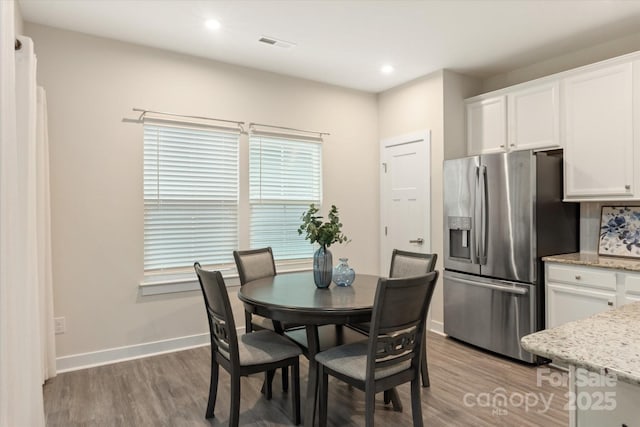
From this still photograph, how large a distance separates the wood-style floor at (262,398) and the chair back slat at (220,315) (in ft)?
1.68

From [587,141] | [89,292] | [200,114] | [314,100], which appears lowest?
[89,292]

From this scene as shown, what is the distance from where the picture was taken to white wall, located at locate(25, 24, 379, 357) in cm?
318

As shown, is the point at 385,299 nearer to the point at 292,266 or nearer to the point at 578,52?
the point at 292,266

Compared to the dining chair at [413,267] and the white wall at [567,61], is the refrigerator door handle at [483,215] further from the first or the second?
the white wall at [567,61]

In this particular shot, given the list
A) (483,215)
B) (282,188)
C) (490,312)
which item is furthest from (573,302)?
(282,188)

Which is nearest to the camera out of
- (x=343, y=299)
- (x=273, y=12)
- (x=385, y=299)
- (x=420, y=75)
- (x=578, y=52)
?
(x=385, y=299)

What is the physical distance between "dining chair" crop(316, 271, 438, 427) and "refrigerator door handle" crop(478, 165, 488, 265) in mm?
1694

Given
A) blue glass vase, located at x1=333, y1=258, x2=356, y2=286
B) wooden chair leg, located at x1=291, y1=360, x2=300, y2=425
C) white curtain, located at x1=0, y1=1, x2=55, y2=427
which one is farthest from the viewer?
blue glass vase, located at x1=333, y1=258, x2=356, y2=286

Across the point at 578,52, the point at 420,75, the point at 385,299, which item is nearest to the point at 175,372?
the point at 385,299

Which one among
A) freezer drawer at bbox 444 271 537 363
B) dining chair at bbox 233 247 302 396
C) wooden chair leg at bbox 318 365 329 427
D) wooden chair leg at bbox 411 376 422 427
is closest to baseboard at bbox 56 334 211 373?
dining chair at bbox 233 247 302 396

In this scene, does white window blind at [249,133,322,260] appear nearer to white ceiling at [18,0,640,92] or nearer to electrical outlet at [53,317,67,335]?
white ceiling at [18,0,640,92]

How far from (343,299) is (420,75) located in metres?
2.97

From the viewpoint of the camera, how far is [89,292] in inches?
129

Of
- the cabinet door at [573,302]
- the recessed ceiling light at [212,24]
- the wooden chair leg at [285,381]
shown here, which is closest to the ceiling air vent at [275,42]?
the recessed ceiling light at [212,24]
